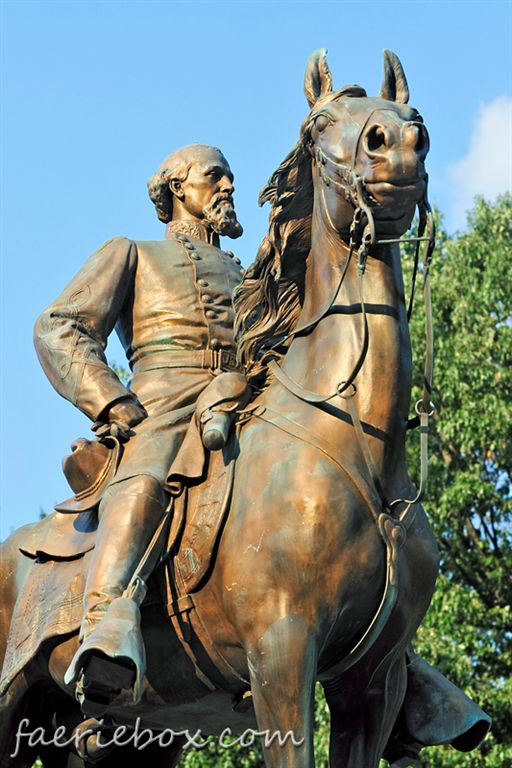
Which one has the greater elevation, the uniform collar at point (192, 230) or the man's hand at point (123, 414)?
the uniform collar at point (192, 230)

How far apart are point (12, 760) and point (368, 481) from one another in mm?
2712

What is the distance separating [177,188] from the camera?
774cm

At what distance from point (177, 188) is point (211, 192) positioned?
0.63 feet

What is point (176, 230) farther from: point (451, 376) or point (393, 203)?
point (451, 376)

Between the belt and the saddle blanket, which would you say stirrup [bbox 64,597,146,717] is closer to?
the saddle blanket

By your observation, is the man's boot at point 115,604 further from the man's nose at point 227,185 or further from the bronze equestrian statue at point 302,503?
the man's nose at point 227,185

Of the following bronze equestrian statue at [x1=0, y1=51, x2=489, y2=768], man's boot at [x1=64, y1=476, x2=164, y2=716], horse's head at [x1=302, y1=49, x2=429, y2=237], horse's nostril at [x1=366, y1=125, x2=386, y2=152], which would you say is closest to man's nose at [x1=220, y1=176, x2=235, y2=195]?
bronze equestrian statue at [x1=0, y1=51, x2=489, y2=768]

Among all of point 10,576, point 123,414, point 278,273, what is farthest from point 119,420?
point 10,576

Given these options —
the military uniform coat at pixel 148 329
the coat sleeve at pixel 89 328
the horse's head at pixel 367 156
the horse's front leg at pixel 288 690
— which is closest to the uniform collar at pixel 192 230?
the military uniform coat at pixel 148 329

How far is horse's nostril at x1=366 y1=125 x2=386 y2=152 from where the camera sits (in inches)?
235

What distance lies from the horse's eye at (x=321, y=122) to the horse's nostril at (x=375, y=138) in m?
0.27

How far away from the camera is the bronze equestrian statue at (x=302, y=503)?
5754 mm

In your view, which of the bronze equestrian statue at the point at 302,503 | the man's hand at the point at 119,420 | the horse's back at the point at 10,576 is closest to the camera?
the bronze equestrian statue at the point at 302,503

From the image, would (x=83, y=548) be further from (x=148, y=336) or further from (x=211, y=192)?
(x=211, y=192)
